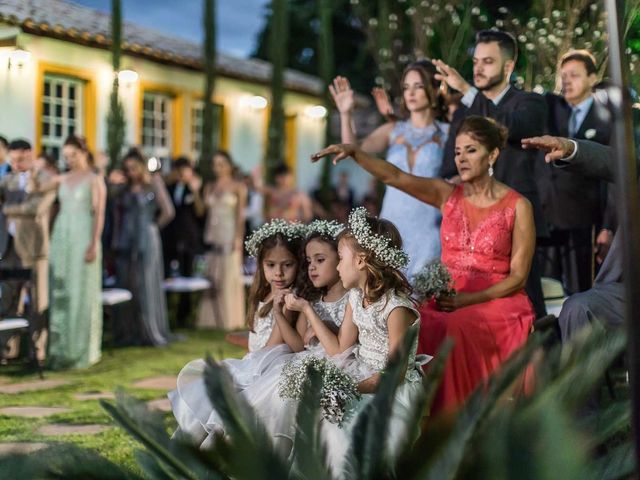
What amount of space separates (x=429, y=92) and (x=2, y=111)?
382 centimetres

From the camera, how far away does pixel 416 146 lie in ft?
17.6

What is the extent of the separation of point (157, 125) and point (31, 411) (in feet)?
36.4

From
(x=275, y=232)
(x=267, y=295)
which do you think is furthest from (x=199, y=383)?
(x=275, y=232)

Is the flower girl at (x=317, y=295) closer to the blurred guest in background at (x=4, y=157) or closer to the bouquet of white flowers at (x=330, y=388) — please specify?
the bouquet of white flowers at (x=330, y=388)

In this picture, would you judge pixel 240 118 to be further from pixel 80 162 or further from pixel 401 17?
pixel 80 162

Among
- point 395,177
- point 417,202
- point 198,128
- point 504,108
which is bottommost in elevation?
point 417,202

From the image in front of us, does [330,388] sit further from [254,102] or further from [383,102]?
[254,102]

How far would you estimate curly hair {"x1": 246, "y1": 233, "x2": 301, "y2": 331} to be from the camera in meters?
4.18

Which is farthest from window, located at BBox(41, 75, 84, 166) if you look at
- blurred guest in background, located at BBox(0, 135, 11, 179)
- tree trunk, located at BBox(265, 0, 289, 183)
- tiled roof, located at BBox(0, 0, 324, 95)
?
blurred guest in background, located at BBox(0, 135, 11, 179)

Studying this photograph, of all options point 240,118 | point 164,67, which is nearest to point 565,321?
point 164,67

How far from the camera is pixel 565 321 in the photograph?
13.7 feet

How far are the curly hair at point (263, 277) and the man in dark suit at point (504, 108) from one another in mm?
1098

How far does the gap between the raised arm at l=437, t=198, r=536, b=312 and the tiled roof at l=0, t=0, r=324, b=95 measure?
153 inches

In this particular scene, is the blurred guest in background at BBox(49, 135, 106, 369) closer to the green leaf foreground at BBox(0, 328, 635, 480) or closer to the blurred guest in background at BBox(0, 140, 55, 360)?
the blurred guest in background at BBox(0, 140, 55, 360)
